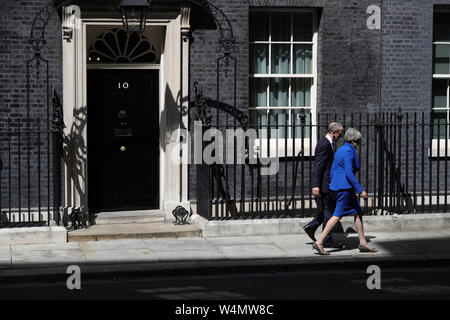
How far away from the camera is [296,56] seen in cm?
1380

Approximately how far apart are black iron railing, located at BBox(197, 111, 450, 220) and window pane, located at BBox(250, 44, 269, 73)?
838 millimetres

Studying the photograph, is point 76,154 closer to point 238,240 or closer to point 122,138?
point 122,138

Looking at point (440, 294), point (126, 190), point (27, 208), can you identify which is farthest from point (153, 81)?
point (440, 294)

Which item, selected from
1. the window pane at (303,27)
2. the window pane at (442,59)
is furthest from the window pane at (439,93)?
the window pane at (303,27)

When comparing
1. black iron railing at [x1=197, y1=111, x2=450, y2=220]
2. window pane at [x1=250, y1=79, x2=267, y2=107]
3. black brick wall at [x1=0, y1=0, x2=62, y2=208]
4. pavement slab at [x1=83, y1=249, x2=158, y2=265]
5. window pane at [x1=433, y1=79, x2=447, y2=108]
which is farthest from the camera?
window pane at [x1=433, y1=79, x2=447, y2=108]

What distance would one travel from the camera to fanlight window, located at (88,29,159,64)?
42.6 ft

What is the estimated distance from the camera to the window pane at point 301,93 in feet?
45.5

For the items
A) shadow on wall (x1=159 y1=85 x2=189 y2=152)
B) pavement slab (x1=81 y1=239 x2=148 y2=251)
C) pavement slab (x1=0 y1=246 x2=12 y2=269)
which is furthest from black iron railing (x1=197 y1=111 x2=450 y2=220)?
pavement slab (x1=0 y1=246 x2=12 y2=269)

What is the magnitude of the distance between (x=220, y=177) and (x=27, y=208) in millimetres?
2892

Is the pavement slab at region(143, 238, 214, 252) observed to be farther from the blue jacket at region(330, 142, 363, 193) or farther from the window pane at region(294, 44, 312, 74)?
the window pane at region(294, 44, 312, 74)

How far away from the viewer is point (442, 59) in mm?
14312

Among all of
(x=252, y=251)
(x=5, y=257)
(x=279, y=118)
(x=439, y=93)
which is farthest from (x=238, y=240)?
(x=439, y=93)

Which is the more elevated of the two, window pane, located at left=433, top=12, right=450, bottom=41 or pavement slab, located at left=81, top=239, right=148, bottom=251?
window pane, located at left=433, top=12, right=450, bottom=41

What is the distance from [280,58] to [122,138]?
2850mm
